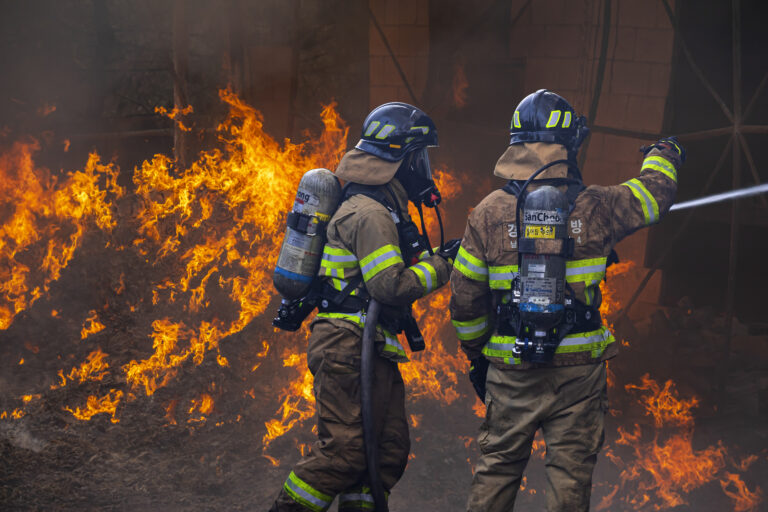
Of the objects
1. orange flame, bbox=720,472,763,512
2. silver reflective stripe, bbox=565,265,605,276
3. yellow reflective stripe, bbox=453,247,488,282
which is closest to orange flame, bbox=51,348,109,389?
yellow reflective stripe, bbox=453,247,488,282

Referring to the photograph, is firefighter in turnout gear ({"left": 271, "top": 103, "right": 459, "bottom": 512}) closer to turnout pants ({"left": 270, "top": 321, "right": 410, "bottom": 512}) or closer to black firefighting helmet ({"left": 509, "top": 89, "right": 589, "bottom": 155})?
turnout pants ({"left": 270, "top": 321, "right": 410, "bottom": 512})

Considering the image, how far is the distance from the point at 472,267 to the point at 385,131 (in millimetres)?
1009

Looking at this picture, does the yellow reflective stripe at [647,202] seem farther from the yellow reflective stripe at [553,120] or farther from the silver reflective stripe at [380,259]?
the silver reflective stripe at [380,259]

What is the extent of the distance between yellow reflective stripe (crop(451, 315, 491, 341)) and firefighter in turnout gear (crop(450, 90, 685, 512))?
0.02 metres

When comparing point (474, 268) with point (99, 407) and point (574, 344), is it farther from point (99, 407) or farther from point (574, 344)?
point (99, 407)

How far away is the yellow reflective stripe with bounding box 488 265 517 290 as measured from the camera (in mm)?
3289

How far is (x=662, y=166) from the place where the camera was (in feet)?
11.4

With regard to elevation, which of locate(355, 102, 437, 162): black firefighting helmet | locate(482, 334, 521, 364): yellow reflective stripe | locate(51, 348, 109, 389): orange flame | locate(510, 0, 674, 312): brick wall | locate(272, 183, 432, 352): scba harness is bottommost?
locate(51, 348, 109, 389): orange flame

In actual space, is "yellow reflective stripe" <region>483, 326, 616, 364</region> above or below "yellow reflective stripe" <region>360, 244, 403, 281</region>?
below

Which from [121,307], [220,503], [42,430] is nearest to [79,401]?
[42,430]

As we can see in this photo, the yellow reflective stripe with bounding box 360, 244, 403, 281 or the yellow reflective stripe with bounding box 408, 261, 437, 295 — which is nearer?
the yellow reflective stripe with bounding box 360, 244, 403, 281

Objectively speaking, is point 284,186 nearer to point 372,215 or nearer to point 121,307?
point 121,307

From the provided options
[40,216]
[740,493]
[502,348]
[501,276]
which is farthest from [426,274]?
[40,216]

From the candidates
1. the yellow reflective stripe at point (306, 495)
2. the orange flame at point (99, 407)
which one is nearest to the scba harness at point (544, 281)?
the yellow reflective stripe at point (306, 495)
